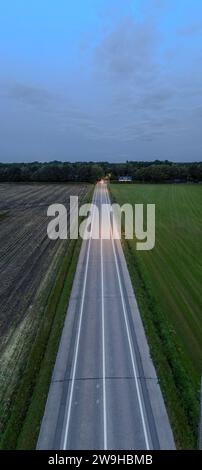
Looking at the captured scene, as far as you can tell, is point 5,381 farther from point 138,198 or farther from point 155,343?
point 138,198

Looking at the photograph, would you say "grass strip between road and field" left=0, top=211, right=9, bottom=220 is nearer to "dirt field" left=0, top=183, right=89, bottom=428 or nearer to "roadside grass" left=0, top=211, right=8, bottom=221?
"roadside grass" left=0, top=211, right=8, bottom=221

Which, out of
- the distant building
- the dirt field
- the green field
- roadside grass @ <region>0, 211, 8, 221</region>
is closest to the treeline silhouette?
the distant building

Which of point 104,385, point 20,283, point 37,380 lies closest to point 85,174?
point 20,283

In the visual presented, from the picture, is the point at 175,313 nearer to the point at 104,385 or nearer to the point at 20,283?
the point at 104,385

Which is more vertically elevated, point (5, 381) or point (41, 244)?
point (41, 244)

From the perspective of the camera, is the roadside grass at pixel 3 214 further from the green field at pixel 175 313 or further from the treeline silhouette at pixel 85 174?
the treeline silhouette at pixel 85 174
